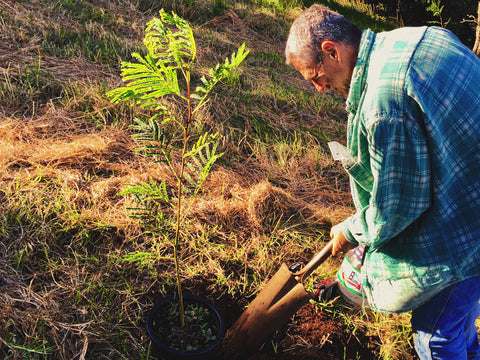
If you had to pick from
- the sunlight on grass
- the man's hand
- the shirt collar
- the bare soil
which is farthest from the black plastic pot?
the shirt collar

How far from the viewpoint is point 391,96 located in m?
1.45

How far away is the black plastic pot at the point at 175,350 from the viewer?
213 centimetres

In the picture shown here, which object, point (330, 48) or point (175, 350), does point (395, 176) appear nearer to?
point (330, 48)

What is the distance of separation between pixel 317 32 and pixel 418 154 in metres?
0.58

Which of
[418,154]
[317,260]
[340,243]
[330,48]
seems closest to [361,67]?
[330,48]

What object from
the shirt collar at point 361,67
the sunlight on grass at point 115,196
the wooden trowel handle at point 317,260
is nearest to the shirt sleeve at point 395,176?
the shirt collar at point 361,67

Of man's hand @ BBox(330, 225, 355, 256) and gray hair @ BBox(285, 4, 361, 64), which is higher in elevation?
gray hair @ BBox(285, 4, 361, 64)

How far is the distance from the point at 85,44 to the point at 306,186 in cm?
270

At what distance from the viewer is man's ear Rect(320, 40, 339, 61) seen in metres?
1.66

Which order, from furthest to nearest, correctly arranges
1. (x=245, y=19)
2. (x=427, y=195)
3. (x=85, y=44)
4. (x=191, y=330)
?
(x=245, y=19) → (x=85, y=44) → (x=191, y=330) → (x=427, y=195)

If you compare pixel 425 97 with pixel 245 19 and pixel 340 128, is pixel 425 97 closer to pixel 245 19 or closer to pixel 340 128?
pixel 340 128

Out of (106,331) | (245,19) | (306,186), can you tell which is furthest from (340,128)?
(106,331)

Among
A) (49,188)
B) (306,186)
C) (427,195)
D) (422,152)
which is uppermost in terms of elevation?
(422,152)

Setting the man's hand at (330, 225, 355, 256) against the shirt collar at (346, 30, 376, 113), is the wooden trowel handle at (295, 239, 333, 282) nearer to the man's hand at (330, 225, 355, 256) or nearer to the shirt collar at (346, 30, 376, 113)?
the man's hand at (330, 225, 355, 256)
